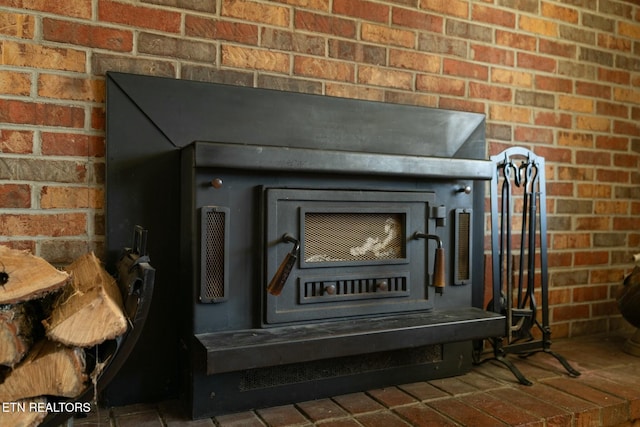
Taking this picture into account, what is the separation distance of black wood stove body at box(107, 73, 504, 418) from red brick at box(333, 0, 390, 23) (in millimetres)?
344

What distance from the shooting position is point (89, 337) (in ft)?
3.63

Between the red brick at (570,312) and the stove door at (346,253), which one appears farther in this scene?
the red brick at (570,312)

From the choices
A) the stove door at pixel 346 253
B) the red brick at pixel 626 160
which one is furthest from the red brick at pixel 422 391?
the red brick at pixel 626 160

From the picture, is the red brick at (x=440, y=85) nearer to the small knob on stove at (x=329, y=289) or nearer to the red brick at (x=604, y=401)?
the small knob on stove at (x=329, y=289)

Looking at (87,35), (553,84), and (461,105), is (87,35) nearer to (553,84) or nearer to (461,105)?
(461,105)

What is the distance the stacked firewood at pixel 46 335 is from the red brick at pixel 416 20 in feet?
4.68

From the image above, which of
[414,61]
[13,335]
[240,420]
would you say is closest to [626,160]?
[414,61]

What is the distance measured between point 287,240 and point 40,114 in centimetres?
79

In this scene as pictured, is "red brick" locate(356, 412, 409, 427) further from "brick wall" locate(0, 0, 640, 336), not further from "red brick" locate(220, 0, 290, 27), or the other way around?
"red brick" locate(220, 0, 290, 27)

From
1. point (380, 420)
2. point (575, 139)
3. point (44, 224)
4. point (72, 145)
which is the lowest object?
point (380, 420)

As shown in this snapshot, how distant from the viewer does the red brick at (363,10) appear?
182 cm

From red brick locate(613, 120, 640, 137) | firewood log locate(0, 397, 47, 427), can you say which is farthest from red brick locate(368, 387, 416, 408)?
red brick locate(613, 120, 640, 137)

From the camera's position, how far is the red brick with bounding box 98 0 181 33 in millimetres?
1510

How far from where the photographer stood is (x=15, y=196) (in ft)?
4.66
